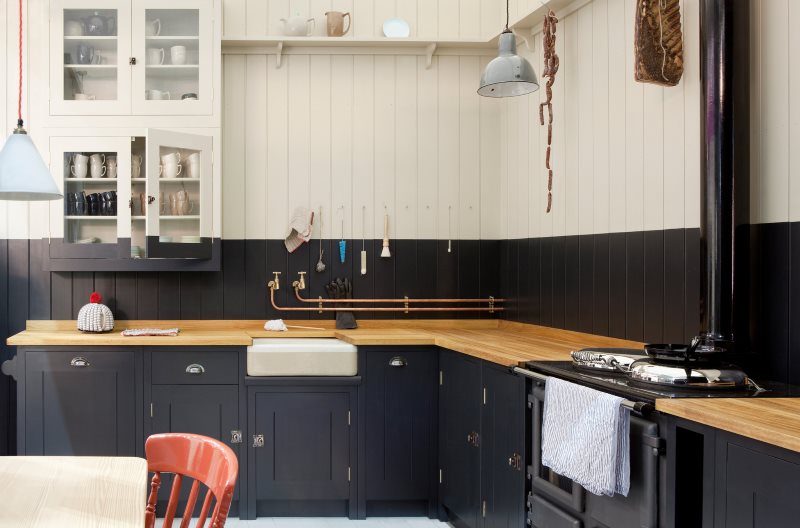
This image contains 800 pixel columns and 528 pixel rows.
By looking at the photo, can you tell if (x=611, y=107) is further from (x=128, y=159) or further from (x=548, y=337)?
(x=128, y=159)

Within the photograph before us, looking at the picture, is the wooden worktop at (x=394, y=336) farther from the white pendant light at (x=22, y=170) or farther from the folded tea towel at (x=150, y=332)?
the white pendant light at (x=22, y=170)

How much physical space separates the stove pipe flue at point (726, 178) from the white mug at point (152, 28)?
10.3 feet

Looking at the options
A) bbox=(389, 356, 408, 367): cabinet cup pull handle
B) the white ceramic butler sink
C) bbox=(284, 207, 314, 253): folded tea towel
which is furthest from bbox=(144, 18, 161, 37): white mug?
bbox=(389, 356, 408, 367): cabinet cup pull handle

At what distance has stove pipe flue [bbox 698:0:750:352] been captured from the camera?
2.49 meters

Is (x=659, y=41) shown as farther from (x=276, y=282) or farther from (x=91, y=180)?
(x=91, y=180)

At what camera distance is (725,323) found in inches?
98.0

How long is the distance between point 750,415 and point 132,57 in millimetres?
3838

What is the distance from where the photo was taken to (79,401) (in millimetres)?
4008

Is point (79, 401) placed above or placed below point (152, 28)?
below

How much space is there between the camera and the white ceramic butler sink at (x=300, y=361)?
404 centimetres

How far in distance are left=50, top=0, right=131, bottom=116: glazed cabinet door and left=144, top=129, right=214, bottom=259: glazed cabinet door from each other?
0.38 m

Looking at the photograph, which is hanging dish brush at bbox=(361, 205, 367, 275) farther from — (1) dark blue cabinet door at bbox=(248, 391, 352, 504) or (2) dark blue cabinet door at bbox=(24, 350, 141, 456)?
(2) dark blue cabinet door at bbox=(24, 350, 141, 456)

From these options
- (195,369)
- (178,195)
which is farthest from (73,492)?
(178,195)

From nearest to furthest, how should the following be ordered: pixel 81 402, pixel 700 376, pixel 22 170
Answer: pixel 700 376 → pixel 22 170 → pixel 81 402
